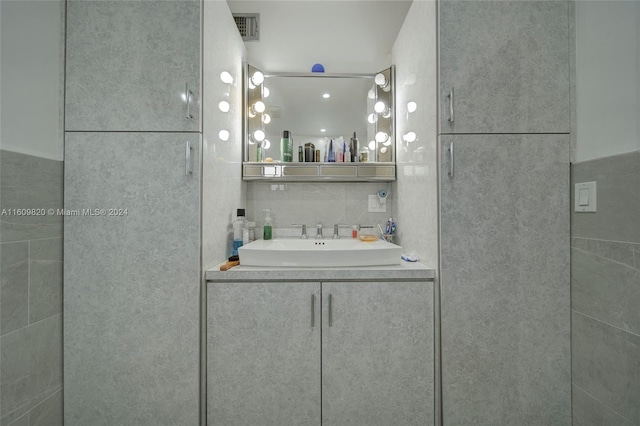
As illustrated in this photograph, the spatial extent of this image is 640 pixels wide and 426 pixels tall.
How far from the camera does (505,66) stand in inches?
42.1

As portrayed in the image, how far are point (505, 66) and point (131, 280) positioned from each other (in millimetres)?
1725

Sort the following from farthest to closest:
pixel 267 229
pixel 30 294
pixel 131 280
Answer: pixel 267 229 → pixel 131 280 → pixel 30 294

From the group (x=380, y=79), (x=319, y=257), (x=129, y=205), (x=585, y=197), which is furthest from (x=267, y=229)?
(x=585, y=197)

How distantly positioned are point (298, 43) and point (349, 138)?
27.7 inches

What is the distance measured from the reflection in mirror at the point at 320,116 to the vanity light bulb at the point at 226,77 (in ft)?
0.69

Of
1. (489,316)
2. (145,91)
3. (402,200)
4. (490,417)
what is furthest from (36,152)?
(490,417)

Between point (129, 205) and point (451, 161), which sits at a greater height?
point (451, 161)

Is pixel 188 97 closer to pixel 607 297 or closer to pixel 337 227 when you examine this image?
pixel 337 227

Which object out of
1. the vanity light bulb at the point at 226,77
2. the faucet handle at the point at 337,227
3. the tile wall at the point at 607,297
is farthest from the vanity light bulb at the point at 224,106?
the tile wall at the point at 607,297

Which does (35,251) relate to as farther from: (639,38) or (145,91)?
(639,38)

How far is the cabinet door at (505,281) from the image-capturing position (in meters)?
1.05

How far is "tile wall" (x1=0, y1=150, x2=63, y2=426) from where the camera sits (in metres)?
0.86

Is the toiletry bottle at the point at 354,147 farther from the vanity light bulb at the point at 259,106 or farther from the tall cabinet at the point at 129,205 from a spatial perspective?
the tall cabinet at the point at 129,205

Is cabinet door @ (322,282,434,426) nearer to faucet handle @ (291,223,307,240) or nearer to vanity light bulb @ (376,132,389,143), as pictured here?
faucet handle @ (291,223,307,240)
